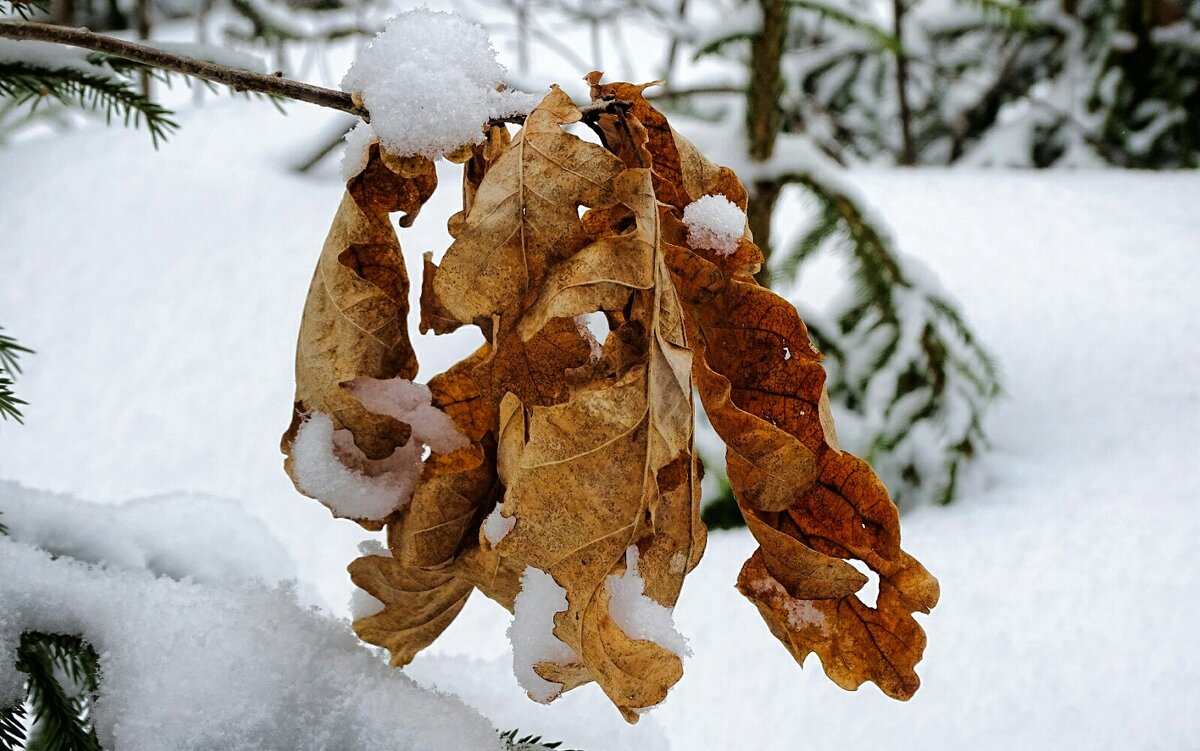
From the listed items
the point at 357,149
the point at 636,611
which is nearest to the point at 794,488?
the point at 636,611

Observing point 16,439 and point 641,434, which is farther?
point 16,439

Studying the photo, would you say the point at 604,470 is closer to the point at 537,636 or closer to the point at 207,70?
the point at 537,636

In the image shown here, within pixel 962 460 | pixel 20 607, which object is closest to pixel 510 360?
pixel 20 607

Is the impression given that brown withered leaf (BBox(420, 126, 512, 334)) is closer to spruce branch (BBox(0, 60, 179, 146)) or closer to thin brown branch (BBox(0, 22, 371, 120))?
thin brown branch (BBox(0, 22, 371, 120))

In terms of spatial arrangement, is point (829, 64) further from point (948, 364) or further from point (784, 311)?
point (784, 311)

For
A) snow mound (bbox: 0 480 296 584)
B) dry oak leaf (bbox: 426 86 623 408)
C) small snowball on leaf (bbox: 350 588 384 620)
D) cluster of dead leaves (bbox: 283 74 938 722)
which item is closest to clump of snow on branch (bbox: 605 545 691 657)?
cluster of dead leaves (bbox: 283 74 938 722)

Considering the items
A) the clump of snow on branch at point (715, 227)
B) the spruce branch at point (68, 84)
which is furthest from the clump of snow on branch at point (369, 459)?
the spruce branch at point (68, 84)

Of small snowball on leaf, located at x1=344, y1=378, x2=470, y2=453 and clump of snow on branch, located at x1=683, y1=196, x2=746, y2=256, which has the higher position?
clump of snow on branch, located at x1=683, y1=196, x2=746, y2=256
